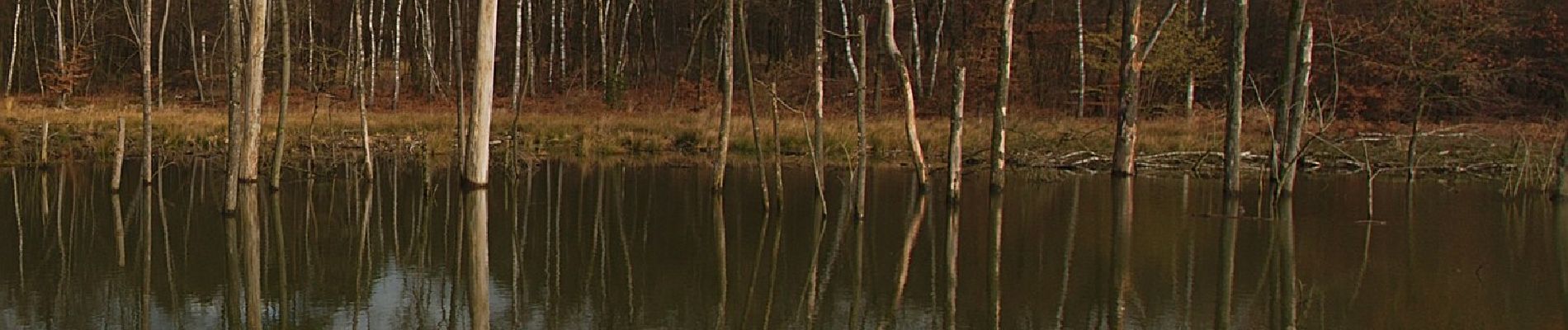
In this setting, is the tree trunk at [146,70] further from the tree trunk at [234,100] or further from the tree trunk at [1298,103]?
the tree trunk at [1298,103]

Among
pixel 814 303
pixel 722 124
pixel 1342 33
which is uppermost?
pixel 1342 33

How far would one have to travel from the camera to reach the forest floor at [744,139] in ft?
84.9

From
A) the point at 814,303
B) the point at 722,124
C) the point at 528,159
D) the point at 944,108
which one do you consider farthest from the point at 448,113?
the point at 814,303

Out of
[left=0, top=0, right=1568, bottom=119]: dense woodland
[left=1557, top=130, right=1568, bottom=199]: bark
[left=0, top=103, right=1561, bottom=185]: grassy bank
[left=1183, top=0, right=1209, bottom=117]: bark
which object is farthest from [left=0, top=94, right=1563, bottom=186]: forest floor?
[left=1557, top=130, right=1568, bottom=199]: bark

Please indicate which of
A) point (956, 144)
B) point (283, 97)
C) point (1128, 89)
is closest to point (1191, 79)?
point (1128, 89)

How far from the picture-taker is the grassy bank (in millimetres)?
25922

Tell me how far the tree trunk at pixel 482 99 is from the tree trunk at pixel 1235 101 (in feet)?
32.7

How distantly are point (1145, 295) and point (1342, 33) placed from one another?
2446cm

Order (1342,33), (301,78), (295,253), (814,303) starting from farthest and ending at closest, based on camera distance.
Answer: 1. (301,78)
2. (1342,33)
3. (295,253)
4. (814,303)

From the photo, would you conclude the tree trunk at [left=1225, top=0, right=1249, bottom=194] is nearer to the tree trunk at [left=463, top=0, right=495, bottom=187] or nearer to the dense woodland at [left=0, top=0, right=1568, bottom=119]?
the tree trunk at [left=463, top=0, right=495, bottom=187]

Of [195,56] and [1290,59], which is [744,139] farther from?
[195,56]

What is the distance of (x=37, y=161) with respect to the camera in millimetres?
24625

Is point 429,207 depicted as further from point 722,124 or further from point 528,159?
point 528,159

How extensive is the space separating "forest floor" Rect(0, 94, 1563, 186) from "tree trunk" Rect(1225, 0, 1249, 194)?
5.54 meters
